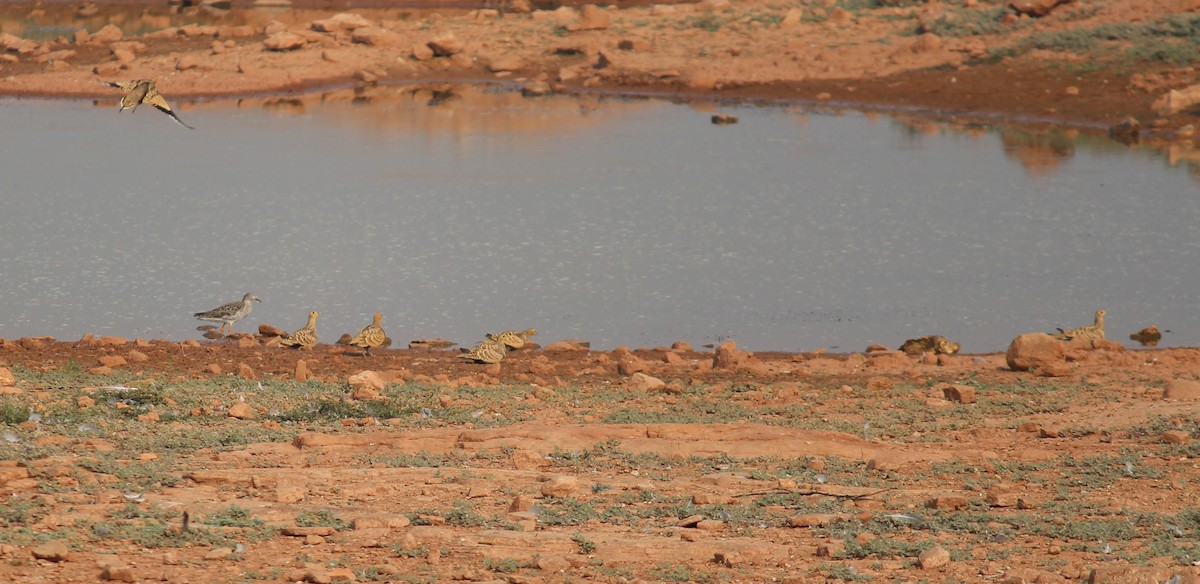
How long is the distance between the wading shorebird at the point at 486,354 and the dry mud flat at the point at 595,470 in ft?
1.57

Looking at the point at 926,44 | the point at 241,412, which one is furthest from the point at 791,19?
the point at 241,412

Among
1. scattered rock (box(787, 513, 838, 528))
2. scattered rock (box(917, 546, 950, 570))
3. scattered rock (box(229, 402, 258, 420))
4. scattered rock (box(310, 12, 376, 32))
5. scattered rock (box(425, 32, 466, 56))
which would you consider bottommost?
scattered rock (box(229, 402, 258, 420))

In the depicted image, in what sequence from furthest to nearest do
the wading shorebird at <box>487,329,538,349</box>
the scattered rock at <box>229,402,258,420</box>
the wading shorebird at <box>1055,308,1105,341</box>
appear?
the wading shorebird at <box>1055,308,1105,341</box>, the wading shorebird at <box>487,329,538,349</box>, the scattered rock at <box>229,402,258,420</box>

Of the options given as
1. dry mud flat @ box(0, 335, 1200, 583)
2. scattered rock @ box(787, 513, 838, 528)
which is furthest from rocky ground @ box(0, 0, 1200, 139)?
scattered rock @ box(787, 513, 838, 528)

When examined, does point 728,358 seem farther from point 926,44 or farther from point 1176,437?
point 926,44

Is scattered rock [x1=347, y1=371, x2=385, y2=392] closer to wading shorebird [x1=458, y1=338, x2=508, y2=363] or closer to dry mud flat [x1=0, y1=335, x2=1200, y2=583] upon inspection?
dry mud flat [x1=0, y1=335, x2=1200, y2=583]

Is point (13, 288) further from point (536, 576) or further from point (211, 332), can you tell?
point (536, 576)

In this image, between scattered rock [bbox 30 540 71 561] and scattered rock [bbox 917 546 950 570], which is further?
scattered rock [bbox 917 546 950 570]

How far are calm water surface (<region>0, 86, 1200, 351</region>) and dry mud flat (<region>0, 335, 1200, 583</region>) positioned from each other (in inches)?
118

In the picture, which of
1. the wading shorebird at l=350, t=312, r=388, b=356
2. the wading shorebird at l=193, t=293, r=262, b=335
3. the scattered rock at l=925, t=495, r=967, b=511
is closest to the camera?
the scattered rock at l=925, t=495, r=967, b=511

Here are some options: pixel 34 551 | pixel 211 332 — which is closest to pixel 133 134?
pixel 211 332

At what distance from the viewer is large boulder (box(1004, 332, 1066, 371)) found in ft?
48.5

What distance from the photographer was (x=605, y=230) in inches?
→ 890

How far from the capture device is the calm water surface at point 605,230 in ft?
59.8
